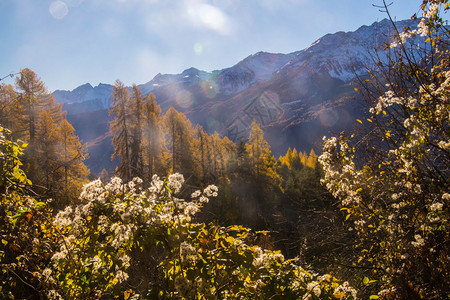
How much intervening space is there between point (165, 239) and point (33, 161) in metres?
19.4

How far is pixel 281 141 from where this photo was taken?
162m

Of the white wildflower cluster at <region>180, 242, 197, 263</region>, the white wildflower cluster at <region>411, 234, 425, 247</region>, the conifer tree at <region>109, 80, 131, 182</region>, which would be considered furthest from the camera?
the conifer tree at <region>109, 80, 131, 182</region>

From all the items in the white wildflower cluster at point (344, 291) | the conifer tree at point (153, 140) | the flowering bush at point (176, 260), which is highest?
the conifer tree at point (153, 140)

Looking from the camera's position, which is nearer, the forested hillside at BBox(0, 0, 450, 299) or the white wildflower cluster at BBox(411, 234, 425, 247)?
the forested hillside at BBox(0, 0, 450, 299)

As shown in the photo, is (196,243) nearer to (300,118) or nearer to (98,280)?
(98,280)

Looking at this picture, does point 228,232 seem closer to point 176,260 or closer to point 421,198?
point 176,260

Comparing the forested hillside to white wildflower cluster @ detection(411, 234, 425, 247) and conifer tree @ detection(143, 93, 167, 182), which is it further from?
conifer tree @ detection(143, 93, 167, 182)

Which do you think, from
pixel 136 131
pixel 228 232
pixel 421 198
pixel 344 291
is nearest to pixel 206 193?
pixel 228 232

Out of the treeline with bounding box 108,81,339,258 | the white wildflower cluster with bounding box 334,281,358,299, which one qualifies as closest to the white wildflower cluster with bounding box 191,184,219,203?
the white wildflower cluster with bounding box 334,281,358,299

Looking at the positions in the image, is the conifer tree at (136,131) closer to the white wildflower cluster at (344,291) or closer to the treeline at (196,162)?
the treeline at (196,162)

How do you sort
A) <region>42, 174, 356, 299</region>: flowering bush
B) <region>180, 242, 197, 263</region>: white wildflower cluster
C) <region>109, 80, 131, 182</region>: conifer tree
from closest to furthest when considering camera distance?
<region>180, 242, 197, 263</region>: white wildflower cluster, <region>42, 174, 356, 299</region>: flowering bush, <region>109, 80, 131, 182</region>: conifer tree

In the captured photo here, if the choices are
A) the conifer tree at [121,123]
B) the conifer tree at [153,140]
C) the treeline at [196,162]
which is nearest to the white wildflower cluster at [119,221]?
the treeline at [196,162]

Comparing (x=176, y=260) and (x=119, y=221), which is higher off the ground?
(x=119, y=221)

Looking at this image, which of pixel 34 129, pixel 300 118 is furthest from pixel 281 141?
pixel 34 129
